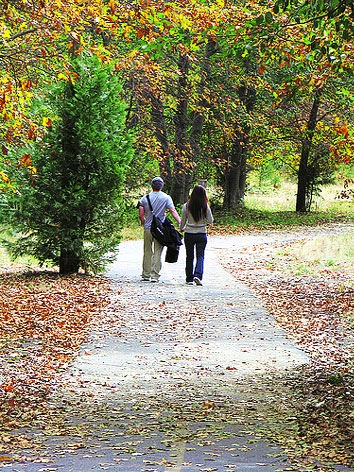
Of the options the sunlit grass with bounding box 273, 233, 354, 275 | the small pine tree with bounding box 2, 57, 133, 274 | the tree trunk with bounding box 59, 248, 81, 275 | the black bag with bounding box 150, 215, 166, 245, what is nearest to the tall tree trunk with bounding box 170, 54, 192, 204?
the sunlit grass with bounding box 273, 233, 354, 275

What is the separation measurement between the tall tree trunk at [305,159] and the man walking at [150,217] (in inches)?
868

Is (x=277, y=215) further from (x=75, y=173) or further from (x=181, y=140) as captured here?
(x=75, y=173)

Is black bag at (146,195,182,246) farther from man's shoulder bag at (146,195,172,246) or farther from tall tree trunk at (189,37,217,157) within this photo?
tall tree trunk at (189,37,217,157)

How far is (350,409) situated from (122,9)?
14427mm

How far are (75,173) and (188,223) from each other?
8.78 ft

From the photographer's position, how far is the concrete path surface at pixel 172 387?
232 inches

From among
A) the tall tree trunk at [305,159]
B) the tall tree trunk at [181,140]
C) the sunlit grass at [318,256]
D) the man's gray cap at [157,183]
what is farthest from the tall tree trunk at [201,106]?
the man's gray cap at [157,183]

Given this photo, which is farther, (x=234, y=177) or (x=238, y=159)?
(x=234, y=177)

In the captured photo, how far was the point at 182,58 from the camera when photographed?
3312 centimetres

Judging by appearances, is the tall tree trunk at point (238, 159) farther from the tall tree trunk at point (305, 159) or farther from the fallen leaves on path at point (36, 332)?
the fallen leaves on path at point (36, 332)

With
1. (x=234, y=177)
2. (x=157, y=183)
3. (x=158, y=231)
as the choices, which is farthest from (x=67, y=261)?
(x=234, y=177)

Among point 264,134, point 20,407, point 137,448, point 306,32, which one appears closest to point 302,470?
point 137,448

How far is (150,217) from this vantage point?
16.8 metres

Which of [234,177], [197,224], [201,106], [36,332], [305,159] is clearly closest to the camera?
[36,332]
